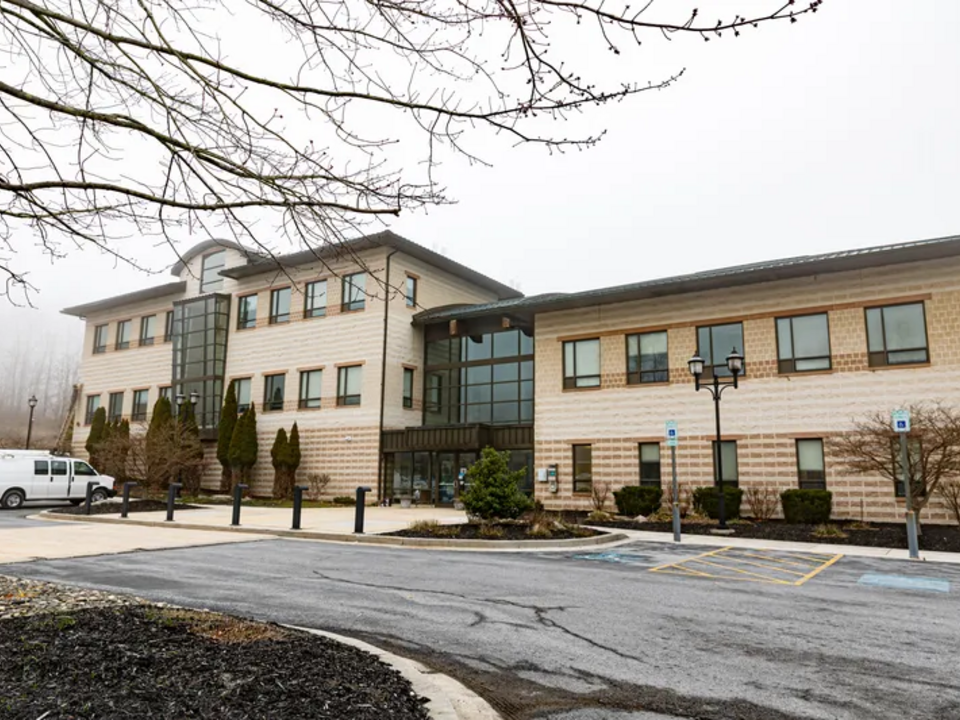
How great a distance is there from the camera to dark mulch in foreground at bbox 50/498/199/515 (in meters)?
22.7

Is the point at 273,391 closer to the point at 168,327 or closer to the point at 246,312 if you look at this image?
the point at 246,312

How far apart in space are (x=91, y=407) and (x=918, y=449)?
142 ft

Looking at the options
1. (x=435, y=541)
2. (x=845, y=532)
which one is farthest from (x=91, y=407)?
(x=845, y=532)

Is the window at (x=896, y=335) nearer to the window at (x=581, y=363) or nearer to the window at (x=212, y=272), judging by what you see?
the window at (x=581, y=363)

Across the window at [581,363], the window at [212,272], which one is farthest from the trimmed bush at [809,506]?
the window at [212,272]

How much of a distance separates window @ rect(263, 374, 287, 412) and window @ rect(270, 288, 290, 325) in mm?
2819

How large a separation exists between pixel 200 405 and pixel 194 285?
742 centimetres

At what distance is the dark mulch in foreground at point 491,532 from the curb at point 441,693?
10.1m

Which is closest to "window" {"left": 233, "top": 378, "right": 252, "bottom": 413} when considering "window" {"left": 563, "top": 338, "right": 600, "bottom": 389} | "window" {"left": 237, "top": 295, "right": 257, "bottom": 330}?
"window" {"left": 237, "top": 295, "right": 257, "bottom": 330}

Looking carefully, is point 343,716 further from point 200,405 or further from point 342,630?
point 200,405

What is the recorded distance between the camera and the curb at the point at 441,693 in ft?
13.3

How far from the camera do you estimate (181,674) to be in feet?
13.1

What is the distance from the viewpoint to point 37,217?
16.9 ft

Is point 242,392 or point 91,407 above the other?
point 242,392
